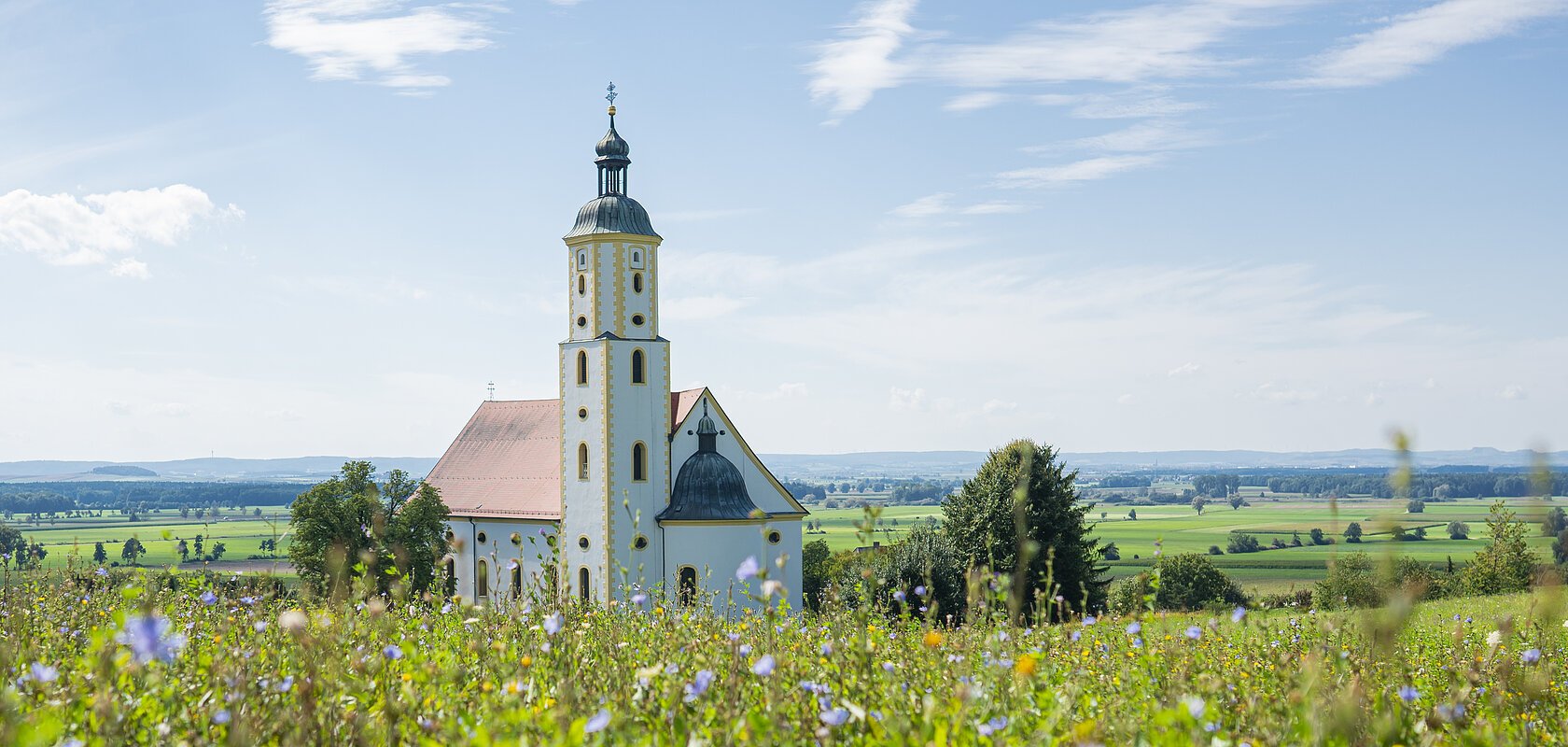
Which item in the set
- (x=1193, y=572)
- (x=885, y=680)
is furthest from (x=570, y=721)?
(x=1193, y=572)

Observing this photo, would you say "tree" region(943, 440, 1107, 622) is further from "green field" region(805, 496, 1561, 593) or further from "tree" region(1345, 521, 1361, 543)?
"tree" region(1345, 521, 1361, 543)

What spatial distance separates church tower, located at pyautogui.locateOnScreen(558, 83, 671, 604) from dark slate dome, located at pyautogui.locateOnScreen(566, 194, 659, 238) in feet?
0.14

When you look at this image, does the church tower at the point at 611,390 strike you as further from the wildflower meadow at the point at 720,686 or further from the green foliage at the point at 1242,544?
the green foliage at the point at 1242,544

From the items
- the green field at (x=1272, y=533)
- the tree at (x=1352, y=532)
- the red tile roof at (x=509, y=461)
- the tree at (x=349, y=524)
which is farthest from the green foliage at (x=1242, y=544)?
the tree at (x=1352, y=532)

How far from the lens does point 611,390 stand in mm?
40062

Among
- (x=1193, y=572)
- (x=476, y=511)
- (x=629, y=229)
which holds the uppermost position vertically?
(x=629, y=229)

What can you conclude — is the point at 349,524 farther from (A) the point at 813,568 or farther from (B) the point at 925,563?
(A) the point at 813,568

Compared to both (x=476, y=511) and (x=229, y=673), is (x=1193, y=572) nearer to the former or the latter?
(x=476, y=511)

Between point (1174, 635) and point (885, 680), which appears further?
point (1174, 635)

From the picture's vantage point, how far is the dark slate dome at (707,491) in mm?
39500

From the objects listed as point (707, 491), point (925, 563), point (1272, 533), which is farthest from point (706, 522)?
point (1272, 533)

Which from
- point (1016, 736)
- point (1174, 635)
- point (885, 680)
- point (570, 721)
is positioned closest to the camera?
point (570, 721)

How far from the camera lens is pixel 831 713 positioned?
4.23 m

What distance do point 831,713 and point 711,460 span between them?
36.9 meters
